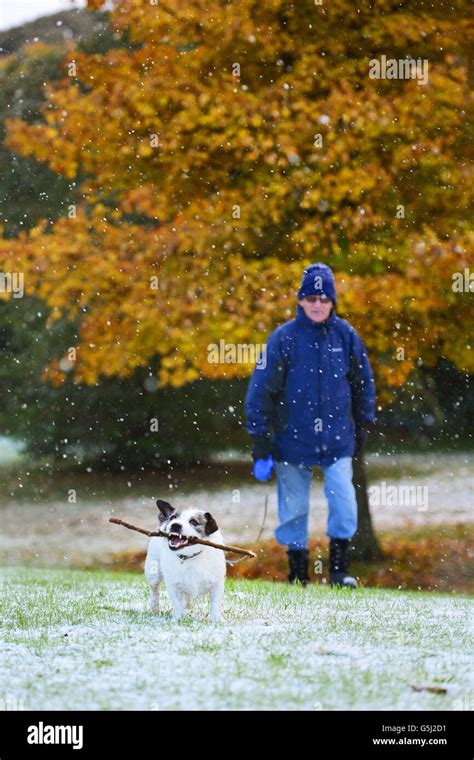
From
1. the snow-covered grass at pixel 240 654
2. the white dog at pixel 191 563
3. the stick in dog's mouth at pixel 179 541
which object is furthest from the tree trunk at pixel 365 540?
the stick in dog's mouth at pixel 179 541

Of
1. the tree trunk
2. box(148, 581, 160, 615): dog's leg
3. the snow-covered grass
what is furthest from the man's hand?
the tree trunk

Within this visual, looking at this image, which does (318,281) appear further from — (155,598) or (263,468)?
(155,598)

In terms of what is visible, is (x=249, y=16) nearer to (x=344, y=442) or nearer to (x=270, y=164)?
(x=270, y=164)

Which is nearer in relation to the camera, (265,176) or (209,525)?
(209,525)

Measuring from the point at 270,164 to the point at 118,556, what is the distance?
5.48 metres

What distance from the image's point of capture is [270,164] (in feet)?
33.1

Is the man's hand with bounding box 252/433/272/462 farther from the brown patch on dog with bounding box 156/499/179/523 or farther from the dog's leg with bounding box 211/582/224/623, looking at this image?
the dog's leg with bounding box 211/582/224/623

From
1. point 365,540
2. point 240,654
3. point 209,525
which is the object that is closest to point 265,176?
point 365,540

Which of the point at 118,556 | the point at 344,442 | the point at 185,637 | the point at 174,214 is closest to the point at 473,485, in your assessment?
the point at 118,556

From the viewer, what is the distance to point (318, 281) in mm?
7613

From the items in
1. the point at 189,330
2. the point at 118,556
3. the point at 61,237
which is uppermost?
the point at 61,237

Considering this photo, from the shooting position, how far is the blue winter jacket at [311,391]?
305 inches

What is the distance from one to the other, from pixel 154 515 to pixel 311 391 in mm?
6909

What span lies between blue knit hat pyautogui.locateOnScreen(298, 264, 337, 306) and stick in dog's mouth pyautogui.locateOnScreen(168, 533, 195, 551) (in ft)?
9.02
